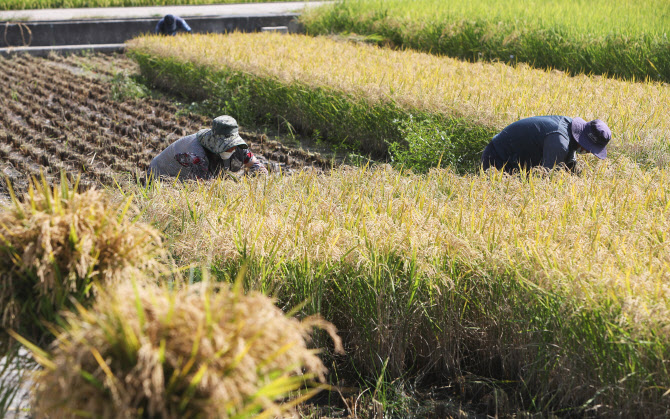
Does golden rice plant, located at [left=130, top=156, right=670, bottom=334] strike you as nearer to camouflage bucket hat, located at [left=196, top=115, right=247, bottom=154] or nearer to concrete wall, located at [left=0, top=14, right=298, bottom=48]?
camouflage bucket hat, located at [left=196, top=115, right=247, bottom=154]

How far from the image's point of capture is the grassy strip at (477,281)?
2.63 m

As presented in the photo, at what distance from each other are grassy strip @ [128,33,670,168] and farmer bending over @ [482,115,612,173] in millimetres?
592

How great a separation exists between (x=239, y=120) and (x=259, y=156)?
5.55 feet

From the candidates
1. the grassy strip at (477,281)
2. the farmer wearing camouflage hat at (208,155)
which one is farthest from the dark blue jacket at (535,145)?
the farmer wearing camouflage hat at (208,155)

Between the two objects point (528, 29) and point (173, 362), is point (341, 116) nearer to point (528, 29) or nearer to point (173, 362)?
point (528, 29)

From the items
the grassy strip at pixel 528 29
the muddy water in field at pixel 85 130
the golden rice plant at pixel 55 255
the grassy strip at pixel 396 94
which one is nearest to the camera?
the golden rice plant at pixel 55 255

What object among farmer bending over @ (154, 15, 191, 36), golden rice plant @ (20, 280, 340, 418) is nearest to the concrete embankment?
farmer bending over @ (154, 15, 191, 36)

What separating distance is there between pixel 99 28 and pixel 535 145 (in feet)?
37.0

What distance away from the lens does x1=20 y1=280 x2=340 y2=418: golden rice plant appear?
148 cm

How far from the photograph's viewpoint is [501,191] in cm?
420

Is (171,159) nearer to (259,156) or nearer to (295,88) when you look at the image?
(259,156)

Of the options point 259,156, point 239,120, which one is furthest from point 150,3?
point 259,156

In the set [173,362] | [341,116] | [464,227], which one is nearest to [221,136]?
[464,227]

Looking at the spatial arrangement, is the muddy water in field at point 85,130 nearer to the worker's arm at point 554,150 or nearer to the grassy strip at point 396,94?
the grassy strip at point 396,94
